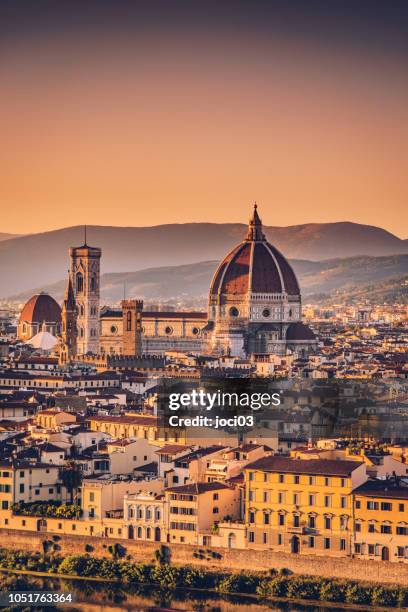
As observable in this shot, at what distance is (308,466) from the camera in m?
45.2

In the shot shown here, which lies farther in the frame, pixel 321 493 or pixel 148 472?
pixel 148 472

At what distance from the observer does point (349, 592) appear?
42.2m

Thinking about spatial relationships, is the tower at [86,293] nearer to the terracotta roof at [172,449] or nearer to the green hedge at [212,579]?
the terracotta roof at [172,449]

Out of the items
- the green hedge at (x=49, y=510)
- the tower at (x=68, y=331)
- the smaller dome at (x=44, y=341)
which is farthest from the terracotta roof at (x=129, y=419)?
the smaller dome at (x=44, y=341)

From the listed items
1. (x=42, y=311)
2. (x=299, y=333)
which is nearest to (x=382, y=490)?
(x=299, y=333)

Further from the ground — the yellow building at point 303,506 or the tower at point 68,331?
the tower at point 68,331

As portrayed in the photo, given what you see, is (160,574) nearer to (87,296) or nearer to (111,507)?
(111,507)

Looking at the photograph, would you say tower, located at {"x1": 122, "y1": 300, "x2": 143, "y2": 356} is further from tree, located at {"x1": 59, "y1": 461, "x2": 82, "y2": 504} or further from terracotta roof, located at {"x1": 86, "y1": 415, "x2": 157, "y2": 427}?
tree, located at {"x1": 59, "y1": 461, "x2": 82, "y2": 504}

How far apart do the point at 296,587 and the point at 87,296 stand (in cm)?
8616

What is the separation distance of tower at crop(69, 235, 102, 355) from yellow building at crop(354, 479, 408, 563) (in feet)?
265

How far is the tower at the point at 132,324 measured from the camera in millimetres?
116562

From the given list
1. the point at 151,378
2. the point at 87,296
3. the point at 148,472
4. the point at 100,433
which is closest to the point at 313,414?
the point at 100,433

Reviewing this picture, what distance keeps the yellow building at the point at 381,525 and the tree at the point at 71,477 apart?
8174mm

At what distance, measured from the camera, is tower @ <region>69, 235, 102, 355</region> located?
126m
